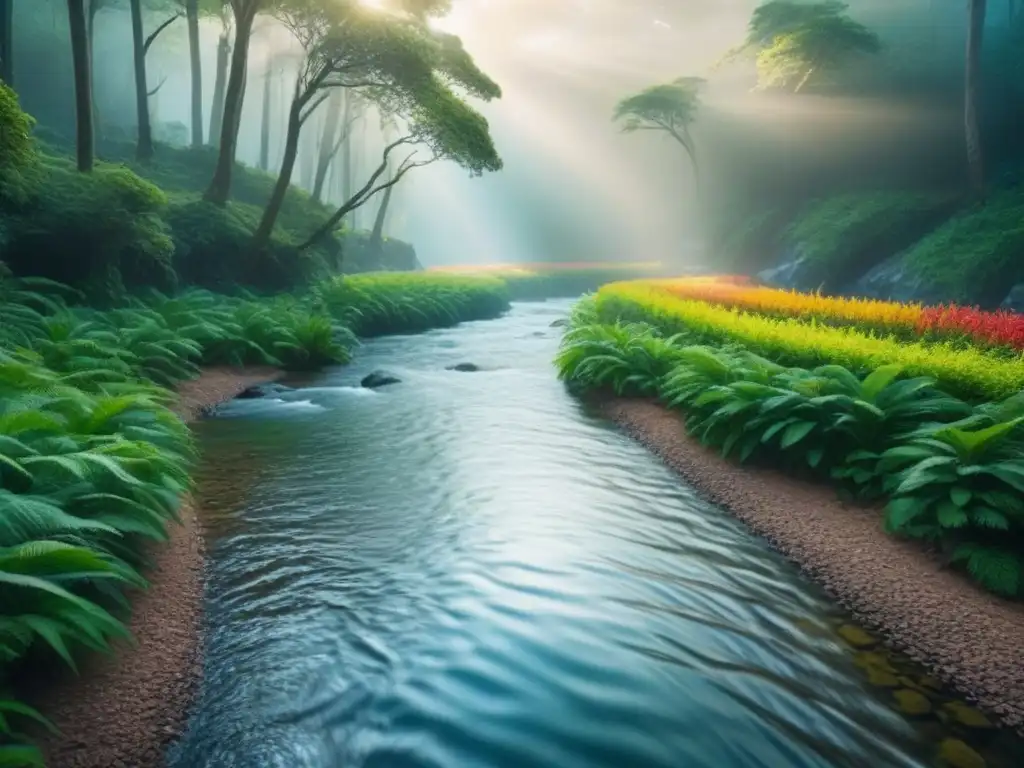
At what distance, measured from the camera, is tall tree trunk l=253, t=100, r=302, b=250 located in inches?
703

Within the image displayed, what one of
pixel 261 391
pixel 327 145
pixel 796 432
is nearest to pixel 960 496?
pixel 796 432

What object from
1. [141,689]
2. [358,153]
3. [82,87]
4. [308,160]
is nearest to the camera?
[141,689]

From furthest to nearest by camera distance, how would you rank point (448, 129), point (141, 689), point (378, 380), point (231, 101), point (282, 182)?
point (282, 182) → point (448, 129) → point (231, 101) → point (378, 380) → point (141, 689)

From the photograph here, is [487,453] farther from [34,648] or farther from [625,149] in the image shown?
[625,149]

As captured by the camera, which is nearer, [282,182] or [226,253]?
[282,182]

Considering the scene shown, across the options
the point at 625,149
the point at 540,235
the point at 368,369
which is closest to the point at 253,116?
the point at 540,235

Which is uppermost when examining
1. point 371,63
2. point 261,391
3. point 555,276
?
point 371,63

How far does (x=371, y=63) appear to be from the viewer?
17172mm

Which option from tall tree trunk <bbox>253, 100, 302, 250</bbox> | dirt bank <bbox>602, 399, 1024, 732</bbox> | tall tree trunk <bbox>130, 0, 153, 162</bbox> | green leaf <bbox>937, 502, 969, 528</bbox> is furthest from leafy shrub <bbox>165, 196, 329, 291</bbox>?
green leaf <bbox>937, 502, 969, 528</bbox>

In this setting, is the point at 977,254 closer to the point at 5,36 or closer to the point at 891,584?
the point at 891,584

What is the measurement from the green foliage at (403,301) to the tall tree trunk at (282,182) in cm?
198

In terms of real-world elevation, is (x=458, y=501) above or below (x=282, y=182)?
below

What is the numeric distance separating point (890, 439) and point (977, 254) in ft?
50.5

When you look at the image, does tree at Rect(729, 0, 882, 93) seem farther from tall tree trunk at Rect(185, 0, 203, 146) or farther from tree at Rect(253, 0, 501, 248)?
tall tree trunk at Rect(185, 0, 203, 146)
